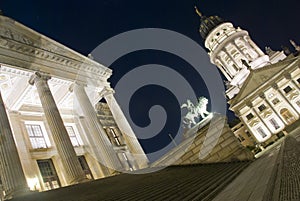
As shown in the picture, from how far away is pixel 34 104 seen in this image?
92.3ft

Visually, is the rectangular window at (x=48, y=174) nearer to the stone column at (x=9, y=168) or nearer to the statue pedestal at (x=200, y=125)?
the stone column at (x=9, y=168)

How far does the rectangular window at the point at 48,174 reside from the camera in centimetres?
2414

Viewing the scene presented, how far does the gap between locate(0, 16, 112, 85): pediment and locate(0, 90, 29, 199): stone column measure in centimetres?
730

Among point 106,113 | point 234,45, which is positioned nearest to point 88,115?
point 106,113

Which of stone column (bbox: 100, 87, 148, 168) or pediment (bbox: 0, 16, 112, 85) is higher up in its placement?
pediment (bbox: 0, 16, 112, 85)

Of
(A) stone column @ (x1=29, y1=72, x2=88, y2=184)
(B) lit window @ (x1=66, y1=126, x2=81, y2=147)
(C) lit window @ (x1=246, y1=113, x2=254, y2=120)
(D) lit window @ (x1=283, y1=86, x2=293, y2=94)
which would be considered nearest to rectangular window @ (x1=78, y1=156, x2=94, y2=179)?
(B) lit window @ (x1=66, y1=126, x2=81, y2=147)

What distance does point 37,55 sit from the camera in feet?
76.7

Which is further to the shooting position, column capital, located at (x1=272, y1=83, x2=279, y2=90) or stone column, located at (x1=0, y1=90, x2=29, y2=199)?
column capital, located at (x1=272, y1=83, x2=279, y2=90)

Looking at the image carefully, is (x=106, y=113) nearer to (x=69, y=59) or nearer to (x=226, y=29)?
(x=69, y=59)

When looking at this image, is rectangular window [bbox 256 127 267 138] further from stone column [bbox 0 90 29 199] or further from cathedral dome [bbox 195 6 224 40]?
stone column [bbox 0 90 29 199]

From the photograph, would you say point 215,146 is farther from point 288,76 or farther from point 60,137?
point 288,76

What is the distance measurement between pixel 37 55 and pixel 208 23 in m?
79.2

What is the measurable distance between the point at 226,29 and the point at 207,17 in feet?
39.2

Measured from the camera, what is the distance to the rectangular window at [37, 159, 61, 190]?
24.1 meters
